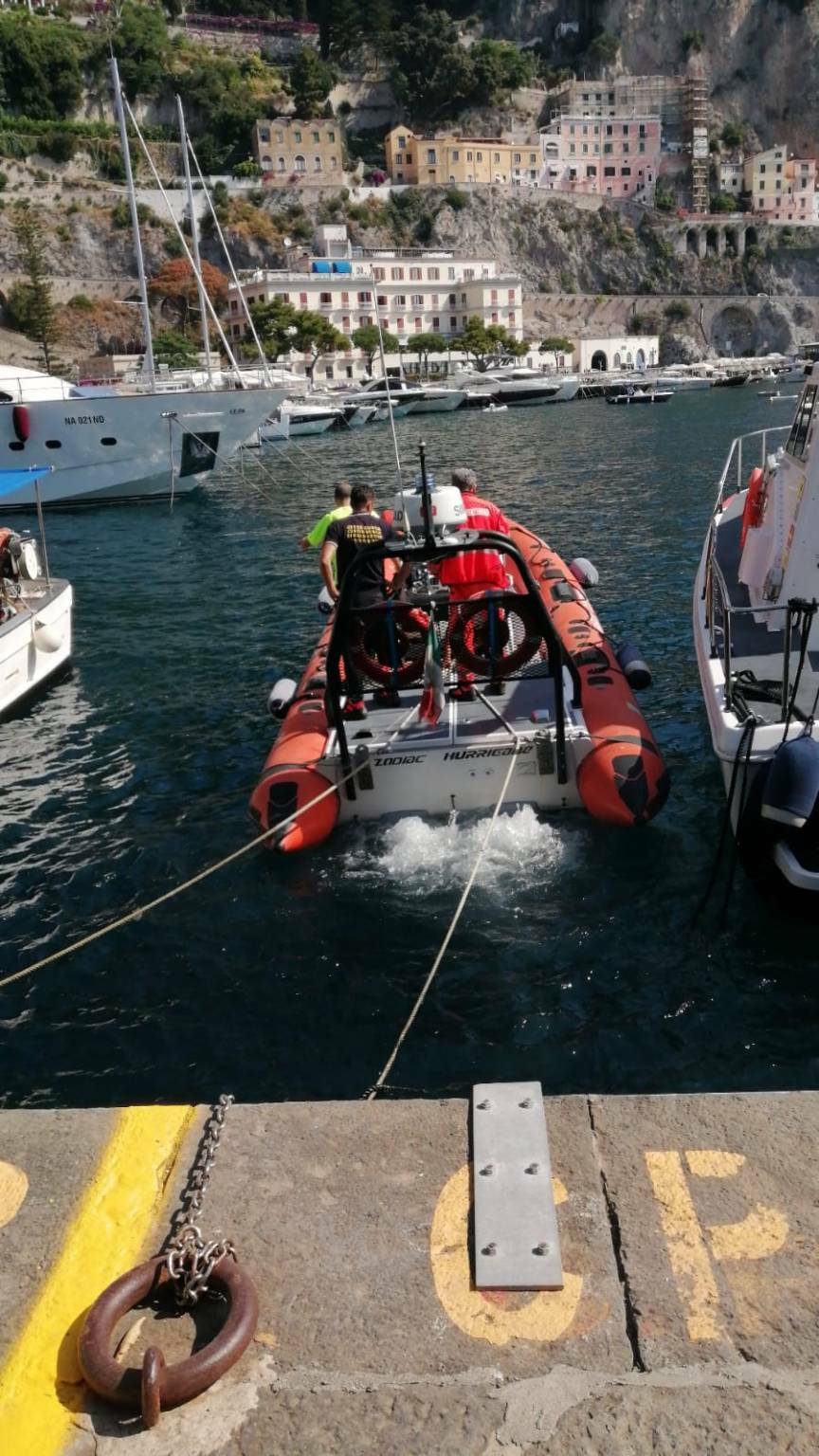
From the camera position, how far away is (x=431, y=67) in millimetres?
131125

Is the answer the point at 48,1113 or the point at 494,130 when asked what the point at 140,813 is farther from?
the point at 494,130

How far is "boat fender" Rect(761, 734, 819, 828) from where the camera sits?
7113 mm

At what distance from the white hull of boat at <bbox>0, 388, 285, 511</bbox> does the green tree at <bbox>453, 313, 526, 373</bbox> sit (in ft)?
233

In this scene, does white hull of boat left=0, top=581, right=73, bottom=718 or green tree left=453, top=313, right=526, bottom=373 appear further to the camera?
green tree left=453, top=313, right=526, bottom=373

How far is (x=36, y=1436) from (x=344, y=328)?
104954mm

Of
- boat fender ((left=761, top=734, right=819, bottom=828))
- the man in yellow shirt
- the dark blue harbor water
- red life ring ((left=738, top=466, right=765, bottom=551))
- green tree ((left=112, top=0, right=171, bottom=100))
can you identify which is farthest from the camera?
green tree ((left=112, top=0, right=171, bottom=100))

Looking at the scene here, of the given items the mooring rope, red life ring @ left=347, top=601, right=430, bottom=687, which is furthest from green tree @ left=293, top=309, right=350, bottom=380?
the mooring rope

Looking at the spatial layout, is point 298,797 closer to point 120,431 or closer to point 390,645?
point 390,645

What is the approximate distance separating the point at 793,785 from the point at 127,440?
2854 cm

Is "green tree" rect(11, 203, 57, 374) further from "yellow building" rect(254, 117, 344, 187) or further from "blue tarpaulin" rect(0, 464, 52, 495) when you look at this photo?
"blue tarpaulin" rect(0, 464, 52, 495)

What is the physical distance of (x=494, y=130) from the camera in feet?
440

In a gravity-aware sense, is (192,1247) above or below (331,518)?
below

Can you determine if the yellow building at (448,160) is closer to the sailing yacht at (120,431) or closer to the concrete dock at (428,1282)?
the sailing yacht at (120,431)

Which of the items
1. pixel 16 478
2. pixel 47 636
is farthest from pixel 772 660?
pixel 16 478
